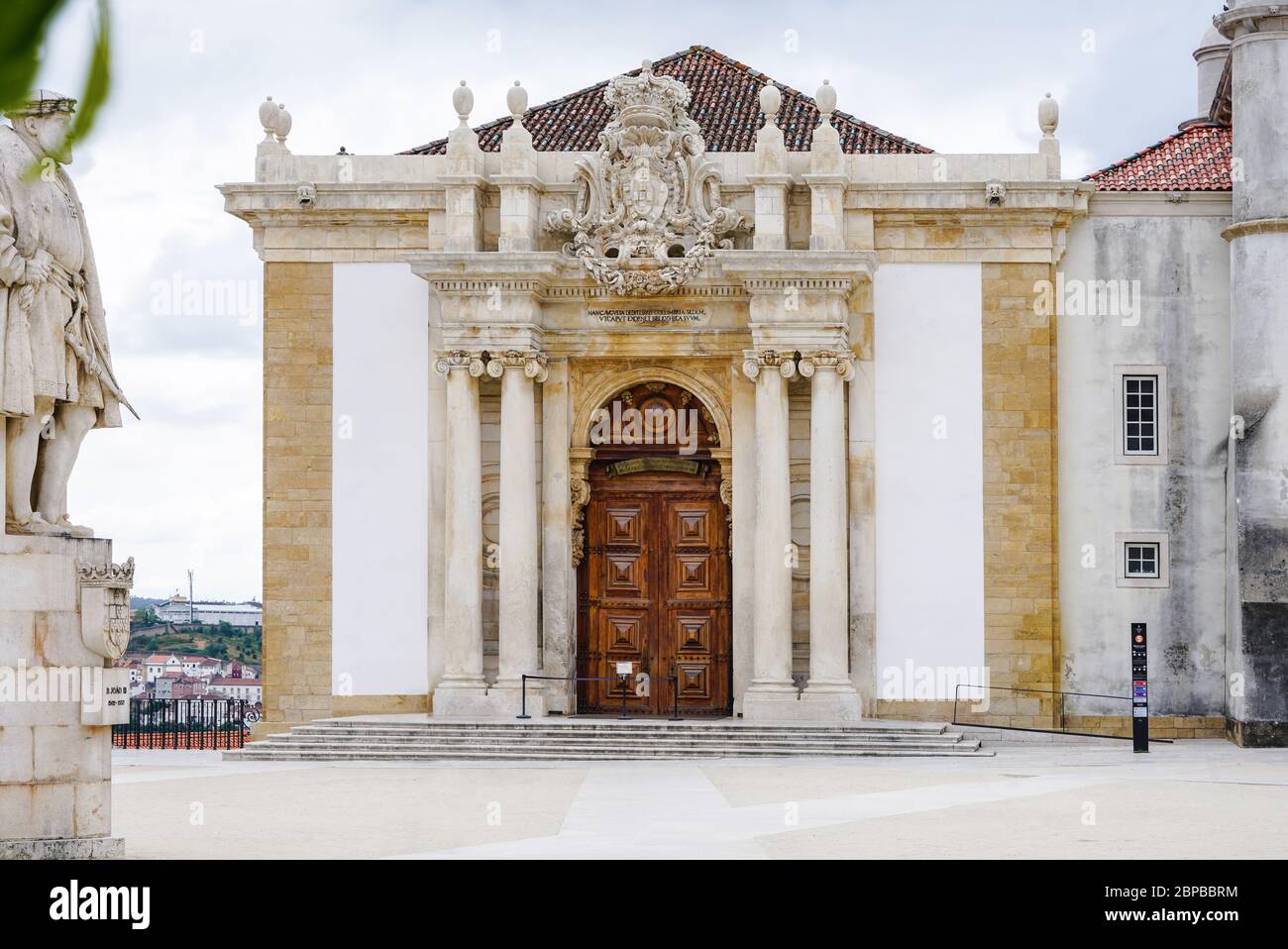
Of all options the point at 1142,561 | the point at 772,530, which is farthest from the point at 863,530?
the point at 1142,561

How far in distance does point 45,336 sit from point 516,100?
50.4ft

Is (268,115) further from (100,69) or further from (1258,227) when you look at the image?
(100,69)

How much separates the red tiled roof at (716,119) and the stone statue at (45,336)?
1635 centimetres

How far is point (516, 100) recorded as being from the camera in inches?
1007

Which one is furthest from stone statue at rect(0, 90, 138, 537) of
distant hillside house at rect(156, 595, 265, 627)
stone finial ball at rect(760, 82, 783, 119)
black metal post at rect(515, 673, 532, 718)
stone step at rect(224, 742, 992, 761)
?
distant hillside house at rect(156, 595, 265, 627)

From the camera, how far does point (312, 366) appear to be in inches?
1024

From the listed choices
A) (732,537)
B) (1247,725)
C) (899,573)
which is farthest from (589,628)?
(1247,725)

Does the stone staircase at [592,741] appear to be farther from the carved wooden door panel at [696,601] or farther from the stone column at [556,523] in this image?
the carved wooden door panel at [696,601]

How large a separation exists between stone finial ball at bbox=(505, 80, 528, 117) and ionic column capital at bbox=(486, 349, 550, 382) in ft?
11.7

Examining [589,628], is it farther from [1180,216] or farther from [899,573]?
[1180,216]

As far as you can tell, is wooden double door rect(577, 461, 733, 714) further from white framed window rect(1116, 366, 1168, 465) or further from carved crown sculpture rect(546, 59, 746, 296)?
white framed window rect(1116, 366, 1168, 465)

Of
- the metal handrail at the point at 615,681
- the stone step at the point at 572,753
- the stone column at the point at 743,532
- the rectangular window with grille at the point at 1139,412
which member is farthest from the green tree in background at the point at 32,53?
the rectangular window with grille at the point at 1139,412
